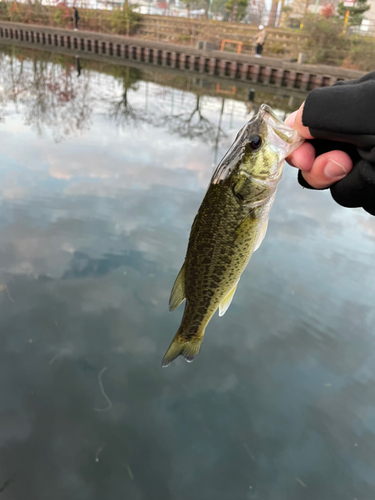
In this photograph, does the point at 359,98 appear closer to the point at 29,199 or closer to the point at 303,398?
the point at 303,398

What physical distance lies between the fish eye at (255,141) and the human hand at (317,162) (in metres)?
0.20

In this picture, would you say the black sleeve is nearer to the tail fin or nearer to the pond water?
the tail fin

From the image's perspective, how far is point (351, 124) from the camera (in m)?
1.65

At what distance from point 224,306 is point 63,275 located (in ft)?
16.2

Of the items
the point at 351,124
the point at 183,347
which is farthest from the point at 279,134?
the point at 183,347

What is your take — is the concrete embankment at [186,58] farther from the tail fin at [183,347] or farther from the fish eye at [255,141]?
the tail fin at [183,347]

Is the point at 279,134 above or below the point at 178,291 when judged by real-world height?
above

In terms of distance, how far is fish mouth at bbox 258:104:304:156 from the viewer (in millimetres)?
1911

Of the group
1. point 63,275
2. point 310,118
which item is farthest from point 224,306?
point 63,275

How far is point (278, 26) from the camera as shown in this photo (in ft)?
113

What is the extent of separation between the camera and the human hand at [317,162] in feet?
6.31

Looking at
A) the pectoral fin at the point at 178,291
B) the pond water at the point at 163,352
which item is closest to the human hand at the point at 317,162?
the pectoral fin at the point at 178,291

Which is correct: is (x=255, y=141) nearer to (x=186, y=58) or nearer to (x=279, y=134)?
(x=279, y=134)

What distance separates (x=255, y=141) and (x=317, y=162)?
342 mm
